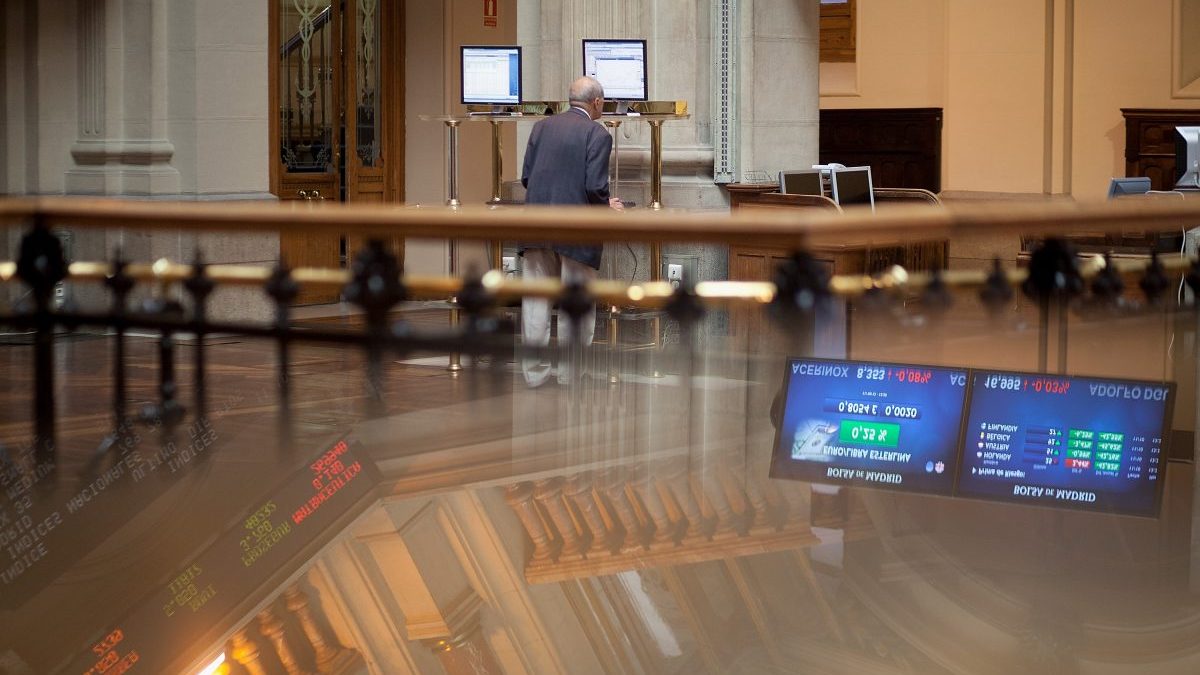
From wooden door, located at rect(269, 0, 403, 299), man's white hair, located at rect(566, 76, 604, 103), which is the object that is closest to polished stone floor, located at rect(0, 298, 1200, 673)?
man's white hair, located at rect(566, 76, 604, 103)

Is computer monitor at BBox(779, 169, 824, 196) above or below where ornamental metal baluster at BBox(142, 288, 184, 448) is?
above

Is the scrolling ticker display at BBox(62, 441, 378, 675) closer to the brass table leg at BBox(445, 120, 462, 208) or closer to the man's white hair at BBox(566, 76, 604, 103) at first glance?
the man's white hair at BBox(566, 76, 604, 103)

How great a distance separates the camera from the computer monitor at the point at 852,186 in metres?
9.66

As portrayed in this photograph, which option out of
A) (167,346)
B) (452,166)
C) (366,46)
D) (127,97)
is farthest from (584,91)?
(167,346)

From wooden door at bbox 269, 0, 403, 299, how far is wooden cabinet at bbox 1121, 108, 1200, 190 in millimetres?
7330

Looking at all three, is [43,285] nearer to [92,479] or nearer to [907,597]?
[92,479]

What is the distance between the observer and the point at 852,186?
32.1 feet

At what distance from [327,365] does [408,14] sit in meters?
6.08

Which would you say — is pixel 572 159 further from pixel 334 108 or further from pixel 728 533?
pixel 334 108

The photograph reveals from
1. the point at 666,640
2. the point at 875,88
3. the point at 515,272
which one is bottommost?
the point at 666,640

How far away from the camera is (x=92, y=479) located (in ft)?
14.8

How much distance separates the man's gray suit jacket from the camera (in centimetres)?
780

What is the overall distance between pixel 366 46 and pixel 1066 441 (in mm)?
8553

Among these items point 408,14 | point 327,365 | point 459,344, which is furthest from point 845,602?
point 408,14
